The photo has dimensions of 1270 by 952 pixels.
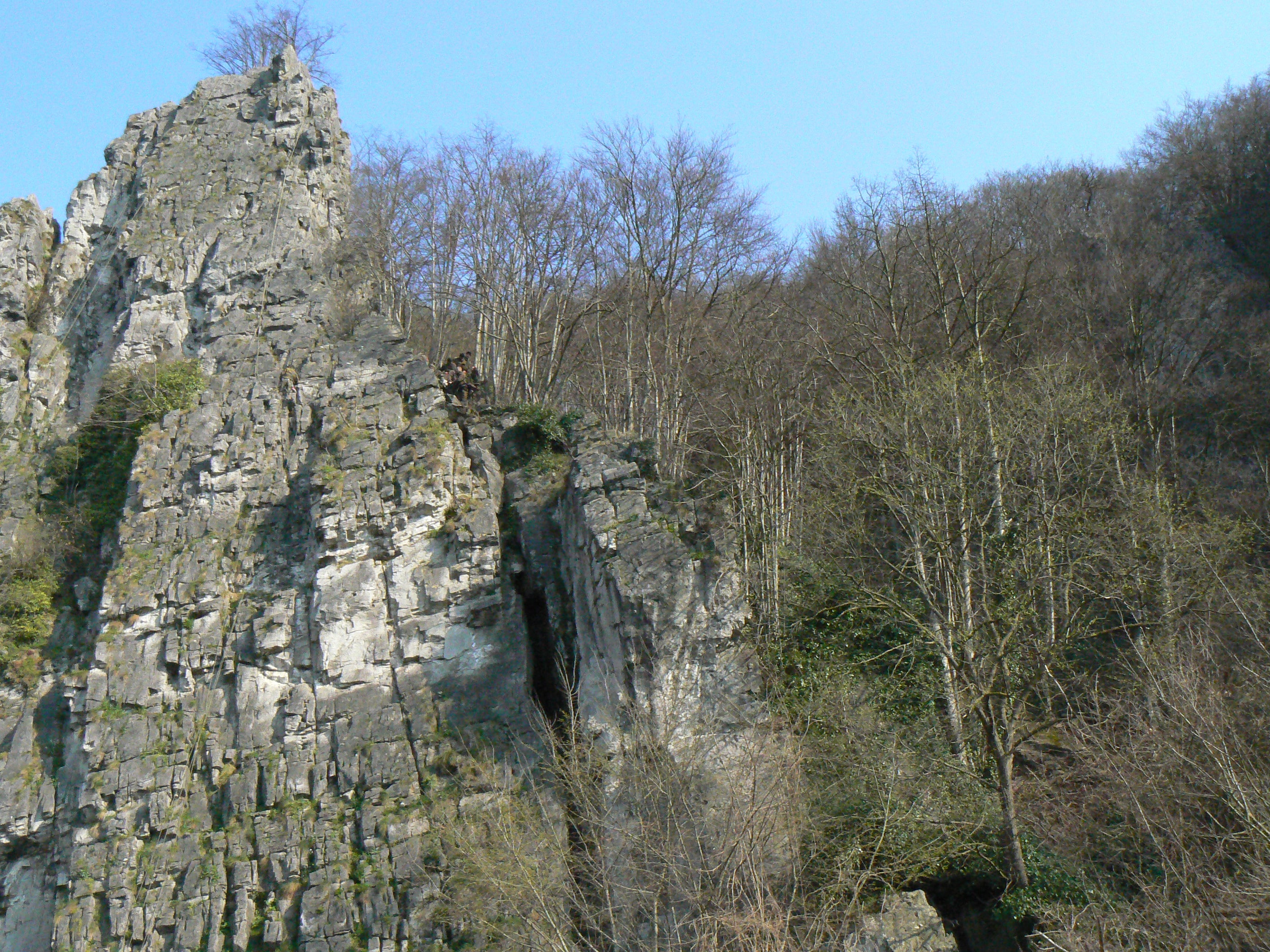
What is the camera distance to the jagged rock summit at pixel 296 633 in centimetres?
1512

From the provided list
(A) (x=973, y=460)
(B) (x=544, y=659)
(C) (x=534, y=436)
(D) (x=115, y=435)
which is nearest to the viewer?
(A) (x=973, y=460)

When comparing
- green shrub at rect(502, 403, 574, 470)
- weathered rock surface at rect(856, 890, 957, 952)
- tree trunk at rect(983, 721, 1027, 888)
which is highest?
green shrub at rect(502, 403, 574, 470)

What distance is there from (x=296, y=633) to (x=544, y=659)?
4.62 meters

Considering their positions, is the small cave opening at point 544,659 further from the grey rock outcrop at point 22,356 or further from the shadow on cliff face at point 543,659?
the grey rock outcrop at point 22,356

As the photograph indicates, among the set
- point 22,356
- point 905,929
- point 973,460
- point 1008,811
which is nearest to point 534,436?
point 973,460

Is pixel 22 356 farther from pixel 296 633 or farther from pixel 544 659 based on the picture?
pixel 544 659

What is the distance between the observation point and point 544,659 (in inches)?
691

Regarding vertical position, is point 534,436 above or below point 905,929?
above

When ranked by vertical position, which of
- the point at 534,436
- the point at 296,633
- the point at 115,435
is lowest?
the point at 296,633

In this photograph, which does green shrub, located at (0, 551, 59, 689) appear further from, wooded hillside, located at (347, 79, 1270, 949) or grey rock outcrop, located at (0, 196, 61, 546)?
wooded hillside, located at (347, 79, 1270, 949)

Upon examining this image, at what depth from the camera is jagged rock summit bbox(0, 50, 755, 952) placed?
49.6 feet

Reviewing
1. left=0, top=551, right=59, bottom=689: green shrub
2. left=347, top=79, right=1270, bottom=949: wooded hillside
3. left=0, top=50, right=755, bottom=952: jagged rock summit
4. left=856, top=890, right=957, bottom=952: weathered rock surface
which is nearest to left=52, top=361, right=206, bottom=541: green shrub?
left=0, top=50, right=755, bottom=952: jagged rock summit

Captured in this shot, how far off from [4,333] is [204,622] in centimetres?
1086

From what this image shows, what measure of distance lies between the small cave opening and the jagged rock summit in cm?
7
